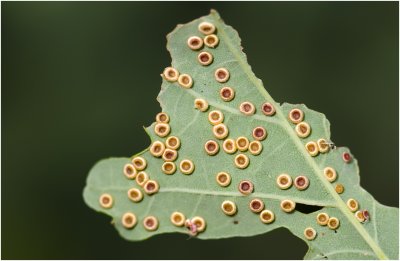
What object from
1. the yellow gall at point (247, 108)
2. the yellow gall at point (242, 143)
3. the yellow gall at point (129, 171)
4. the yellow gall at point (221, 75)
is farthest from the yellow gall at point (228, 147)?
the yellow gall at point (129, 171)

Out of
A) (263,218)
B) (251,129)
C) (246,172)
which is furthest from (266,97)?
(263,218)

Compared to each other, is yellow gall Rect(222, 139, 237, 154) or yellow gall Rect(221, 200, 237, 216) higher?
yellow gall Rect(222, 139, 237, 154)

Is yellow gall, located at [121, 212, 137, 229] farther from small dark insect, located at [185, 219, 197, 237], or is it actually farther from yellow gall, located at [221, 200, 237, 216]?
yellow gall, located at [221, 200, 237, 216]

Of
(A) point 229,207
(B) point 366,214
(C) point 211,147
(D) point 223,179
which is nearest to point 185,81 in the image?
(C) point 211,147

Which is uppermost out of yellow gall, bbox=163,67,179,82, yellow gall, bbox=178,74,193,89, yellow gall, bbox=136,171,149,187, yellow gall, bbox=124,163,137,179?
yellow gall, bbox=163,67,179,82

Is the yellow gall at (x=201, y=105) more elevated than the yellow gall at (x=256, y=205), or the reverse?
the yellow gall at (x=201, y=105)

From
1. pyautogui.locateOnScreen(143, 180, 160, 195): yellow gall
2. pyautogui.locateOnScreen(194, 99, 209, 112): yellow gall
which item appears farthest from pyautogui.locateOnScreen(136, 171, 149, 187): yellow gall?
pyautogui.locateOnScreen(194, 99, 209, 112): yellow gall

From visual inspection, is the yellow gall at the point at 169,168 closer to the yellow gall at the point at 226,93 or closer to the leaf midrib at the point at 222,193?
the leaf midrib at the point at 222,193

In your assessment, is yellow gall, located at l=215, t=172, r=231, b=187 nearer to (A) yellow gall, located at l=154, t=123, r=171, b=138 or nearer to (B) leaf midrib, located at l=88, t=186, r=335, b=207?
(B) leaf midrib, located at l=88, t=186, r=335, b=207
